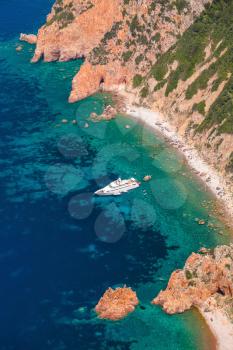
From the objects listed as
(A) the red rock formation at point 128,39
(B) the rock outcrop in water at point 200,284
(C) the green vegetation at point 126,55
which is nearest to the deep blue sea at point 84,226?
(B) the rock outcrop in water at point 200,284

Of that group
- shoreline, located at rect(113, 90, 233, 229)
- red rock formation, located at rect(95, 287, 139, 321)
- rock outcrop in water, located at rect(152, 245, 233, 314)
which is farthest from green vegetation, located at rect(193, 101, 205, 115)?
red rock formation, located at rect(95, 287, 139, 321)

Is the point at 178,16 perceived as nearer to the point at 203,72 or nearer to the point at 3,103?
the point at 203,72

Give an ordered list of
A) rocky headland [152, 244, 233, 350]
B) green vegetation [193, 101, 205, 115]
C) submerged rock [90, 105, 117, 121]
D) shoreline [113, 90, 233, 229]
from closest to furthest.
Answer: rocky headland [152, 244, 233, 350], shoreline [113, 90, 233, 229], green vegetation [193, 101, 205, 115], submerged rock [90, 105, 117, 121]

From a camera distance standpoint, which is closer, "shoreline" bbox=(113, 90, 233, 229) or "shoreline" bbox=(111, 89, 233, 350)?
"shoreline" bbox=(111, 89, 233, 350)

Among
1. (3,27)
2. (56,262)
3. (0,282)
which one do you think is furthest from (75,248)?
(3,27)

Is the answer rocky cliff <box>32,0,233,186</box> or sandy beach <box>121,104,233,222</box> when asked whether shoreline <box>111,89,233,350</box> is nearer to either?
sandy beach <box>121,104,233,222</box>

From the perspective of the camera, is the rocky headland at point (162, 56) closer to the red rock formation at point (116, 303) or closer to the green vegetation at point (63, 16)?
the green vegetation at point (63, 16)

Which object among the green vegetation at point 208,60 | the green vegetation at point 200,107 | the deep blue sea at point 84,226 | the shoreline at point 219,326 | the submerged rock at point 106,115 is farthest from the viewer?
the submerged rock at point 106,115
